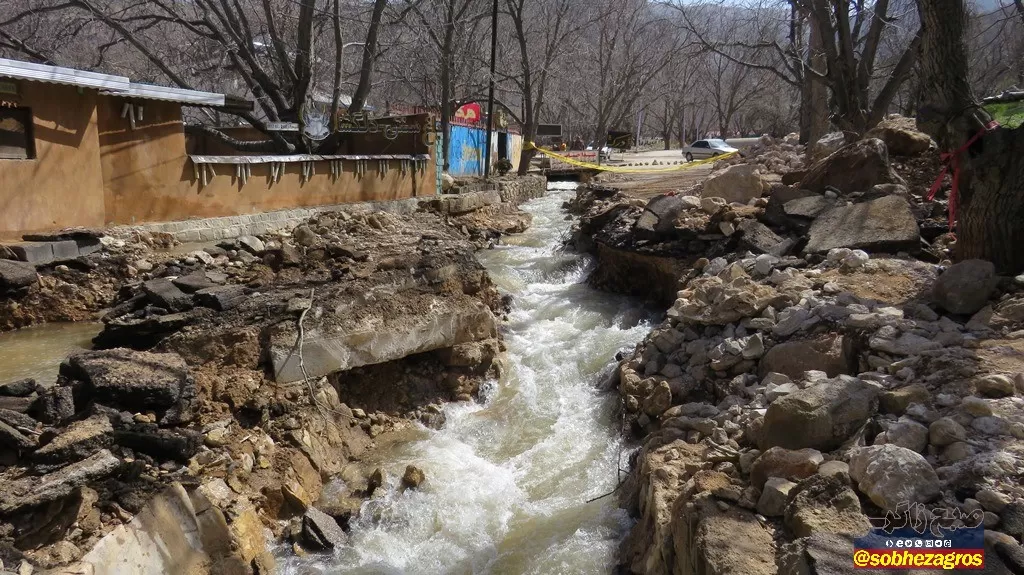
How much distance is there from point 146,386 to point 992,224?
23.7 feet

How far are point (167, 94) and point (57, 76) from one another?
198 centimetres

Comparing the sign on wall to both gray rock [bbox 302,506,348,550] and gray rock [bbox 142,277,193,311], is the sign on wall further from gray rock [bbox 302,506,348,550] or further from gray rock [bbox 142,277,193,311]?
gray rock [bbox 302,506,348,550]

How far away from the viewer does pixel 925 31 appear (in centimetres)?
615

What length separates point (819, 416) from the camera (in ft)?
13.6

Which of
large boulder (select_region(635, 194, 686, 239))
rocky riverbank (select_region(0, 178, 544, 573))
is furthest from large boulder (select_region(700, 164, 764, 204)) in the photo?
rocky riverbank (select_region(0, 178, 544, 573))

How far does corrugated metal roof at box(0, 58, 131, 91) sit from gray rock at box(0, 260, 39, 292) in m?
2.62

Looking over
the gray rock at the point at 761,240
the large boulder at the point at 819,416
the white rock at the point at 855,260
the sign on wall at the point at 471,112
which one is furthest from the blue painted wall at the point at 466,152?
the large boulder at the point at 819,416

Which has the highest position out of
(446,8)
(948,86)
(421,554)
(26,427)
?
(446,8)

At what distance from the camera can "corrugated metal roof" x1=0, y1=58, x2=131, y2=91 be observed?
906cm

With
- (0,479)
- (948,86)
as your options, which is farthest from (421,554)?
(948,86)

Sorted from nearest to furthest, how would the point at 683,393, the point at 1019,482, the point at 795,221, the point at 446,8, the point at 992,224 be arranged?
the point at 1019,482 < the point at 992,224 < the point at 683,393 < the point at 795,221 < the point at 446,8

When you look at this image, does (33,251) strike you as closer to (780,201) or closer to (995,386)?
(780,201)

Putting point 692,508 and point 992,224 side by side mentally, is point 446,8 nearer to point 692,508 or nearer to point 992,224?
point 992,224

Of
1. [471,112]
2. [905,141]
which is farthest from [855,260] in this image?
[471,112]
